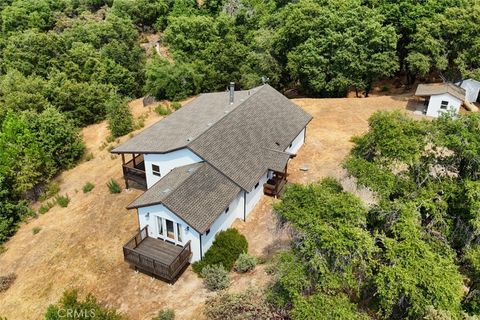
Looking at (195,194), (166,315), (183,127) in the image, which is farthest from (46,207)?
(166,315)

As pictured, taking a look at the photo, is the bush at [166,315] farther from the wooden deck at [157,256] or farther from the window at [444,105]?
the window at [444,105]

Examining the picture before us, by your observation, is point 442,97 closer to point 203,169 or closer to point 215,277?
point 203,169

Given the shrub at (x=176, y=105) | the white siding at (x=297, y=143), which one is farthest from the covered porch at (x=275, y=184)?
the shrub at (x=176, y=105)

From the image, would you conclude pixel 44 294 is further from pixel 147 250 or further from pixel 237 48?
pixel 237 48

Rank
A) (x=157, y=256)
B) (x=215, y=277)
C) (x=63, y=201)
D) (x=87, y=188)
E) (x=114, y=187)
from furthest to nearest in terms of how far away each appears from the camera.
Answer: (x=87, y=188)
(x=63, y=201)
(x=114, y=187)
(x=157, y=256)
(x=215, y=277)

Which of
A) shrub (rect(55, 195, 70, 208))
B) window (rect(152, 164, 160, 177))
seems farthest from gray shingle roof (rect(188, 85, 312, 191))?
shrub (rect(55, 195, 70, 208))

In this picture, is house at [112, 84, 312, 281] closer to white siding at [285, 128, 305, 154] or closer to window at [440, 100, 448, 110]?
white siding at [285, 128, 305, 154]
